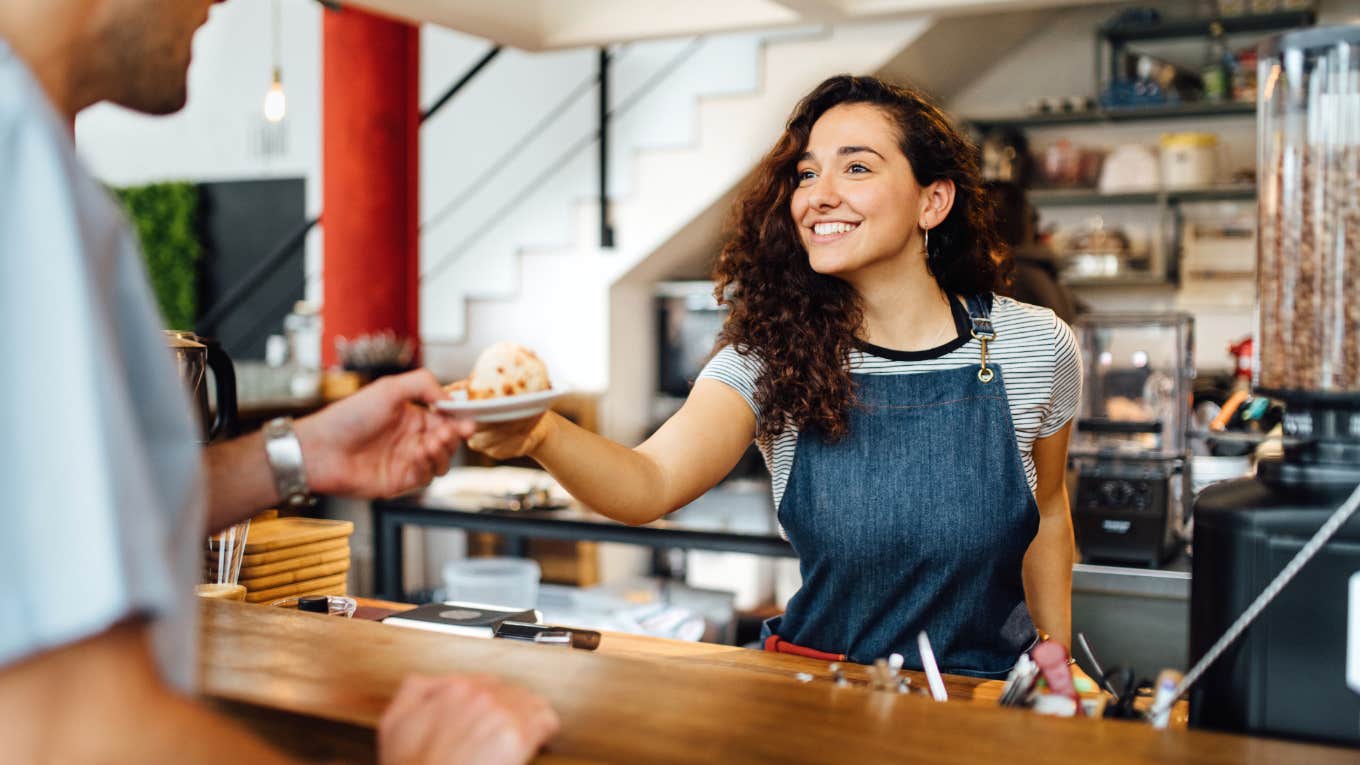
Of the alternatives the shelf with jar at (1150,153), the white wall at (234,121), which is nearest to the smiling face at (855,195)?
the shelf with jar at (1150,153)

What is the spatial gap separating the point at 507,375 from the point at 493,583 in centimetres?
186

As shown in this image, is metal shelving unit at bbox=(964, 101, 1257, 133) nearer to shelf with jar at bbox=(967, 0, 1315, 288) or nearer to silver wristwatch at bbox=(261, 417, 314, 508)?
shelf with jar at bbox=(967, 0, 1315, 288)

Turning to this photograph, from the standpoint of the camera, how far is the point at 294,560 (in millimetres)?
1938

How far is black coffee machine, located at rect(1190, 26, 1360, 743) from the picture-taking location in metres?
1.02

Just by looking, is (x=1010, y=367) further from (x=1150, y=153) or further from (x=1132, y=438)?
(x=1150, y=153)

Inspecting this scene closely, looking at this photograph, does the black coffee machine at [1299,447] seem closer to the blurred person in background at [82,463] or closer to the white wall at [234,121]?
the blurred person in background at [82,463]

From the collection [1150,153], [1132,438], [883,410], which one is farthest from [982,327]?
[1150,153]

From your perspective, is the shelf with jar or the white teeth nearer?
the white teeth

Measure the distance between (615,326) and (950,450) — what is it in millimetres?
4132

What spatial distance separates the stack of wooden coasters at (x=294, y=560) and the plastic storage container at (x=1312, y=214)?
4.71ft

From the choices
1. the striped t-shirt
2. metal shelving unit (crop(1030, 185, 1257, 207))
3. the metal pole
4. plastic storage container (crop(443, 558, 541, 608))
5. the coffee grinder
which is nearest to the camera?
the striped t-shirt

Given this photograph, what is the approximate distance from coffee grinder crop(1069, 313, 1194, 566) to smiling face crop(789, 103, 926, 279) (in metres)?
1.23

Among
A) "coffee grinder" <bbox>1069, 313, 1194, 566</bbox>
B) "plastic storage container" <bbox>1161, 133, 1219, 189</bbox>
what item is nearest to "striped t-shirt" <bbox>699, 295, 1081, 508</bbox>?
"coffee grinder" <bbox>1069, 313, 1194, 566</bbox>

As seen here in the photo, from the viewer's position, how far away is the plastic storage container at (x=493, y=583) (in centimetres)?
307
